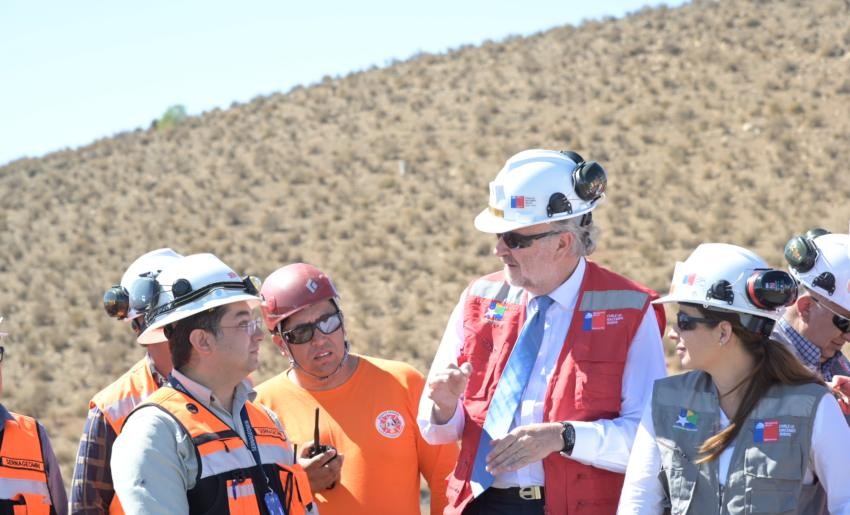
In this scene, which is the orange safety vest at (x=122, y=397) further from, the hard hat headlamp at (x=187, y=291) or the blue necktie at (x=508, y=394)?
the blue necktie at (x=508, y=394)

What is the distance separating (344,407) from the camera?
201 inches

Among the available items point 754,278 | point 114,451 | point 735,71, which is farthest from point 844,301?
point 735,71

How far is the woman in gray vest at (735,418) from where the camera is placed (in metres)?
3.75

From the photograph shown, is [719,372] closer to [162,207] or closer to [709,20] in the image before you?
[162,207]

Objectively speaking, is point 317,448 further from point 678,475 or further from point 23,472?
point 678,475

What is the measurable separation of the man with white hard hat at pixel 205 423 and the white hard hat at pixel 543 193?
1.11m

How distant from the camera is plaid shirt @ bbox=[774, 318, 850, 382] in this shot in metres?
4.79

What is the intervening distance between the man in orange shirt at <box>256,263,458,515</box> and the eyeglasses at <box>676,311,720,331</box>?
156 centimetres

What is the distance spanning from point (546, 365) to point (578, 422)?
0.34 metres

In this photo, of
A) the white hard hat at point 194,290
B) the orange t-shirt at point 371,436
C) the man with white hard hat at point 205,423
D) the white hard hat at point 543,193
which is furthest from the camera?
the orange t-shirt at point 371,436

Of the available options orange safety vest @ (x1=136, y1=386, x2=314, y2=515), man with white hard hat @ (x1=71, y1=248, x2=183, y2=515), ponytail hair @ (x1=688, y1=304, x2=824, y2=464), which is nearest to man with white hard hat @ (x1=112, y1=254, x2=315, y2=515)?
orange safety vest @ (x1=136, y1=386, x2=314, y2=515)

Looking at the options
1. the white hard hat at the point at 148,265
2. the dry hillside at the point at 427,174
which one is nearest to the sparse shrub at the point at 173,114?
the dry hillside at the point at 427,174

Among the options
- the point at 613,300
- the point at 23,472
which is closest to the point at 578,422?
the point at 613,300

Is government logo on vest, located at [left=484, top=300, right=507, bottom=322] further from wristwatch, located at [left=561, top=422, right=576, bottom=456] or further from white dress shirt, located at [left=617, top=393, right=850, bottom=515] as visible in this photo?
white dress shirt, located at [left=617, top=393, right=850, bottom=515]
